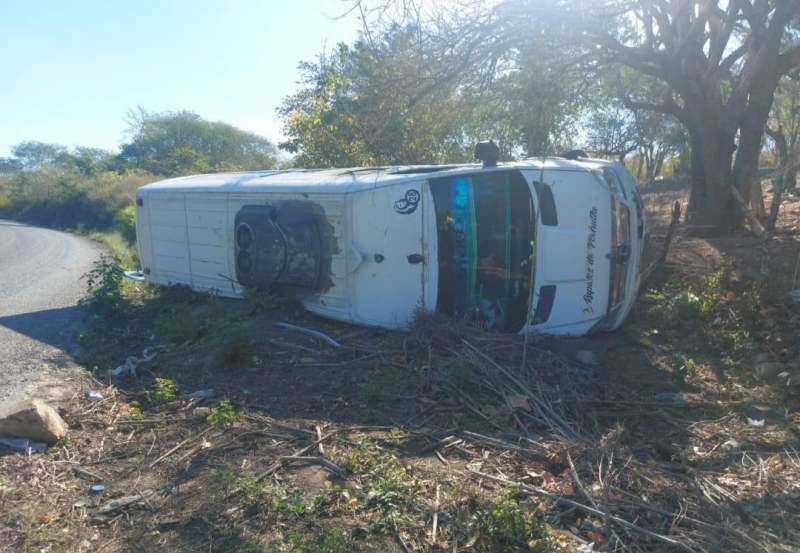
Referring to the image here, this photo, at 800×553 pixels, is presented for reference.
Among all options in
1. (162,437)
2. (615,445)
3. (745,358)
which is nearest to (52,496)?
(162,437)

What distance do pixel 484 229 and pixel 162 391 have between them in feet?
10.2

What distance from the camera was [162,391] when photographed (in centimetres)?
514

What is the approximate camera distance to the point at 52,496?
374cm

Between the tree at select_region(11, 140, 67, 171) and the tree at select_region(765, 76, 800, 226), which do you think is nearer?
the tree at select_region(765, 76, 800, 226)

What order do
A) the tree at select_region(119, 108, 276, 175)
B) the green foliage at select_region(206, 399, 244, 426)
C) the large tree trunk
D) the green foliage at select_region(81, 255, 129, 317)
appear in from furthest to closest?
the tree at select_region(119, 108, 276, 175), the large tree trunk, the green foliage at select_region(81, 255, 129, 317), the green foliage at select_region(206, 399, 244, 426)

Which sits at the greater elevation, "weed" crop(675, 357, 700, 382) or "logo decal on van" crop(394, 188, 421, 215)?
"logo decal on van" crop(394, 188, 421, 215)

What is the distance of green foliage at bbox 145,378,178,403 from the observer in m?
5.11

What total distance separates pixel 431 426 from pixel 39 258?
1330 cm

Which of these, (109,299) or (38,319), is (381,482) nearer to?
(109,299)

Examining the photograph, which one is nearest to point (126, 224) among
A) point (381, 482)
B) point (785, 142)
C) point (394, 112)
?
point (394, 112)

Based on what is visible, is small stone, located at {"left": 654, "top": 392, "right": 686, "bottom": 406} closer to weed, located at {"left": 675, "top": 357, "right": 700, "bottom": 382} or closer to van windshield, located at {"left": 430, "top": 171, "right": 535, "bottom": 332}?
weed, located at {"left": 675, "top": 357, "right": 700, "bottom": 382}

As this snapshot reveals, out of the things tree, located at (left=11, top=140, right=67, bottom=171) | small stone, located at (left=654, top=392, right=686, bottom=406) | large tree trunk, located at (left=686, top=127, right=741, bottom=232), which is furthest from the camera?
tree, located at (left=11, top=140, right=67, bottom=171)

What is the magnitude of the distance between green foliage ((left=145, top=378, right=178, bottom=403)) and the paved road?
719 millimetres

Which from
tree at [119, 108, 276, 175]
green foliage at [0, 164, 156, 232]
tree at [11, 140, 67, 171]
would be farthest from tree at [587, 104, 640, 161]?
tree at [11, 140, 67, 171]
